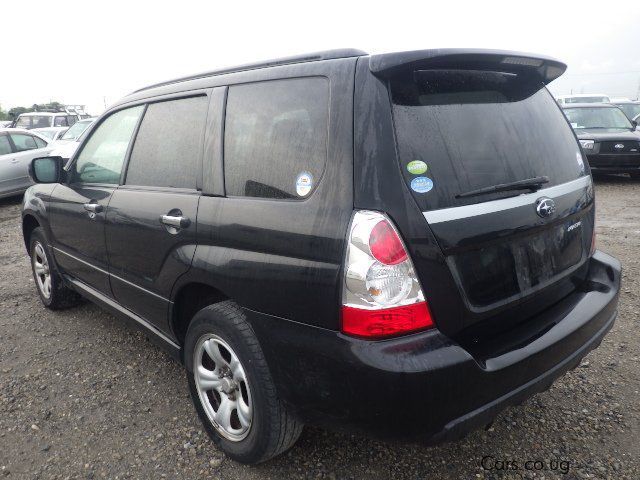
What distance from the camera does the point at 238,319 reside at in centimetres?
204

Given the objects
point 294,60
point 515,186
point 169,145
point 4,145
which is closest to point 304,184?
point 294,60

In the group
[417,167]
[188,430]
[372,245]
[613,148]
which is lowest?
[188,430]

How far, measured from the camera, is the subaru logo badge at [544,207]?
1936mm

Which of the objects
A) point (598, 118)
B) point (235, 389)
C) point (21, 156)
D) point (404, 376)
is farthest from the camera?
point (598, 118)

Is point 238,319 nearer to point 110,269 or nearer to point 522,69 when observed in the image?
point 110,269

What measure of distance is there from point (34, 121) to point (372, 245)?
1831 cm

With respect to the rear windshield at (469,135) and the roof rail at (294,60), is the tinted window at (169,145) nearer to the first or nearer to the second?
the roof rail at (294,60)

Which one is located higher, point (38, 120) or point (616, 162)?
point (38, 120)

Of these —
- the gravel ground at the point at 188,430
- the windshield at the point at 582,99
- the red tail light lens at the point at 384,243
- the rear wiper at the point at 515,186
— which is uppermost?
the rear wiper at the point at 515,186

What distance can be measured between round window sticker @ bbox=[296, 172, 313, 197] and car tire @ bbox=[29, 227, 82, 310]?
285cm

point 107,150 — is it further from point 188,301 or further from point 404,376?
point 404,376

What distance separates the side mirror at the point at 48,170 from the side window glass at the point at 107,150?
→ 0.34ft

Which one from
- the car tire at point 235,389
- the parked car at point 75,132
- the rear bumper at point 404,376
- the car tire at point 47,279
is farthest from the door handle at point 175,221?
the parked car at point 75,132

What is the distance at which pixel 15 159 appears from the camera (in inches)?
381
